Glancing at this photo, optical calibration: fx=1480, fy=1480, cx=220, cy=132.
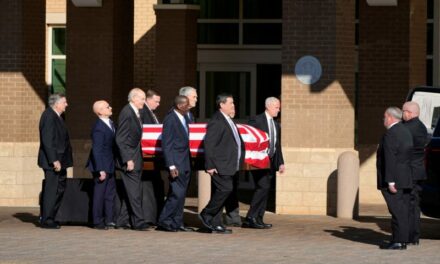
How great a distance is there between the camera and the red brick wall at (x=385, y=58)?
84.7 ft

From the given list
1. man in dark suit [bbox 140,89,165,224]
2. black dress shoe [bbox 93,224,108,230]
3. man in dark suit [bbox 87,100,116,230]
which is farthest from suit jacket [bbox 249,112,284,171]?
black dress shoe [bbox 93,224,108,230]

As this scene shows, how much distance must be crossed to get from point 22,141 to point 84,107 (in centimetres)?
194

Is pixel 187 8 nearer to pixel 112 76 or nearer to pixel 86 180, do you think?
pixel 112 76

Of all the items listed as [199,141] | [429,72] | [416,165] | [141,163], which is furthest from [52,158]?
[429,72]

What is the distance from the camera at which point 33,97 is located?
960 inches

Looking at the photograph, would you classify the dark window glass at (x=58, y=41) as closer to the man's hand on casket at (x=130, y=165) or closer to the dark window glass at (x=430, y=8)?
the dark window glass at (x=430, y=8)

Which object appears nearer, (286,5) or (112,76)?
(286,5)

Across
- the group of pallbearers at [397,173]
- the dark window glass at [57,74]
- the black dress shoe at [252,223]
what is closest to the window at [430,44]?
the dark window glass at [57,74]

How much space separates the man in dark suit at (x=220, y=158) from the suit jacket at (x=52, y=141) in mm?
2078

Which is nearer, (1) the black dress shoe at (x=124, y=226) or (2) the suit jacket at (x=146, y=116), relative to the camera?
(1) the black dress shoe at (x=124, y=226)

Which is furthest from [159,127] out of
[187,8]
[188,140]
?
[187,8]

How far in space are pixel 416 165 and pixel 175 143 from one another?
10.6 ft

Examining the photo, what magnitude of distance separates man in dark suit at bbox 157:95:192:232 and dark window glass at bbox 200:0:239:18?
10283mm

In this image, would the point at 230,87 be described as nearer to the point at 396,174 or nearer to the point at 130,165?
the point at 130,165
